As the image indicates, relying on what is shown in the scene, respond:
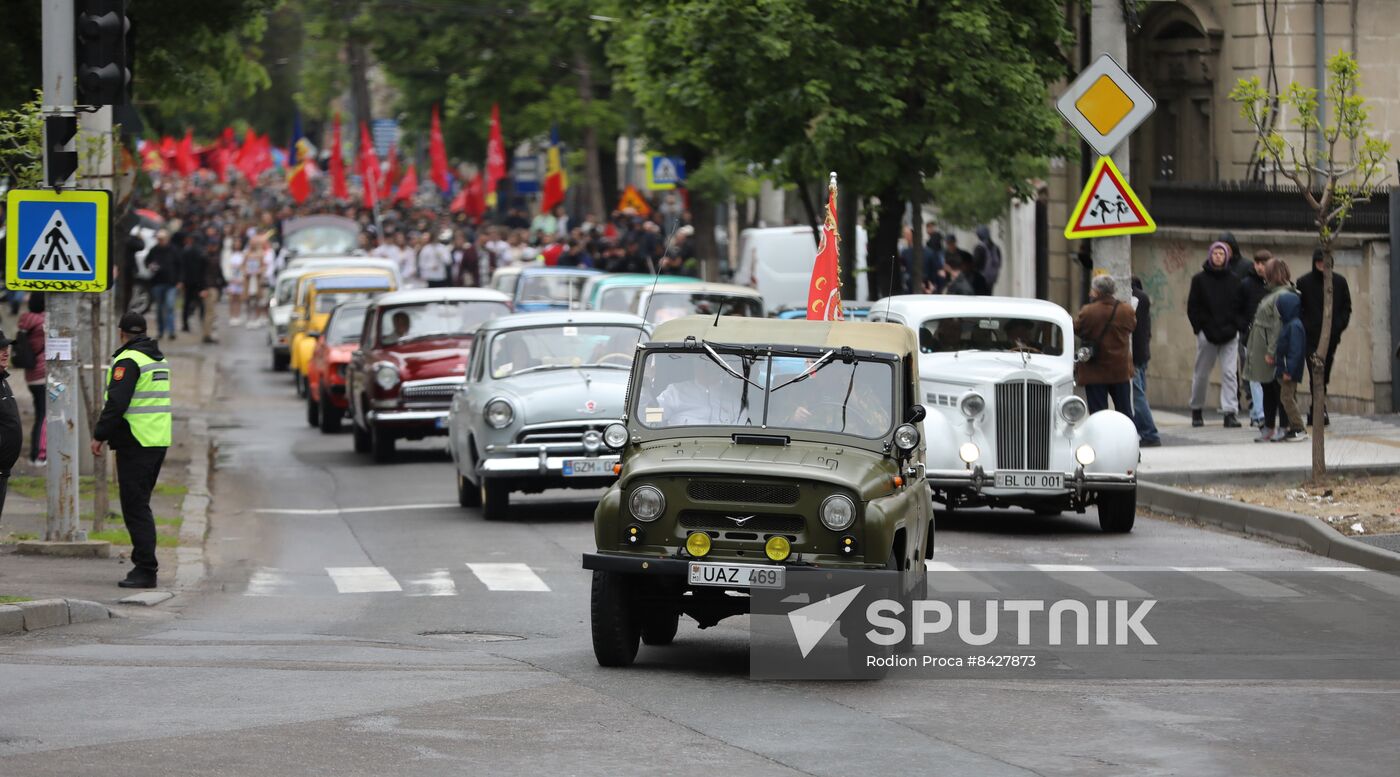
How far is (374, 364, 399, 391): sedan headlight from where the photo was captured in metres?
23.8

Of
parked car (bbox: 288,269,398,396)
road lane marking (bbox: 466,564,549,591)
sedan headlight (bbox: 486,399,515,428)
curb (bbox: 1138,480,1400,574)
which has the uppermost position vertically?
parked car (bbox: 288,269,398,396)

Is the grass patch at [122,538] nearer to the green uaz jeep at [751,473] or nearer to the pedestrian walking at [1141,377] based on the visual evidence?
the green uaz jeep at [751,473]

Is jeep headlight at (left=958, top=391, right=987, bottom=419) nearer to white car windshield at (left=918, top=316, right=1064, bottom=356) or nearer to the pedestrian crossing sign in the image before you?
white car windshield at (left=918, top=316, right=1064, bottom=356)

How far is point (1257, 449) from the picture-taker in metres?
21.8

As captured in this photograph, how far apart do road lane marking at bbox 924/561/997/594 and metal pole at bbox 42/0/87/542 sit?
608 cm

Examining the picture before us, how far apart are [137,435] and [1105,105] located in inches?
393

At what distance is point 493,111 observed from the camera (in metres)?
53.3

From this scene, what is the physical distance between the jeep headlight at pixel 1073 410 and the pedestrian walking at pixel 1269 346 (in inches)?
200

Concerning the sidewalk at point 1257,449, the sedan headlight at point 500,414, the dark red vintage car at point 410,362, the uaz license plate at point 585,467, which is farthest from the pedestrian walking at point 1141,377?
the dark red vintage car at point 410,362

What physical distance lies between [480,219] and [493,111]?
8.14m

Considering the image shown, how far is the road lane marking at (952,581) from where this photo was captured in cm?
1416

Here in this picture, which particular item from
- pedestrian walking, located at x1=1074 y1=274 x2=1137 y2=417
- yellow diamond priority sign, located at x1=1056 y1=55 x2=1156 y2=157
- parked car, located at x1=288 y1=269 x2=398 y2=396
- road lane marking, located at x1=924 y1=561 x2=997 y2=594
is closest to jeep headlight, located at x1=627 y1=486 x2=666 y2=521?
road lane marking, located at x1=924 y1=561 x2=997 y2=594

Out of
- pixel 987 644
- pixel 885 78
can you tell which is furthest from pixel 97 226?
pixel 885 78

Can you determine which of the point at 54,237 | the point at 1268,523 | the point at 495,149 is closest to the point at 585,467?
the point at 54,237
